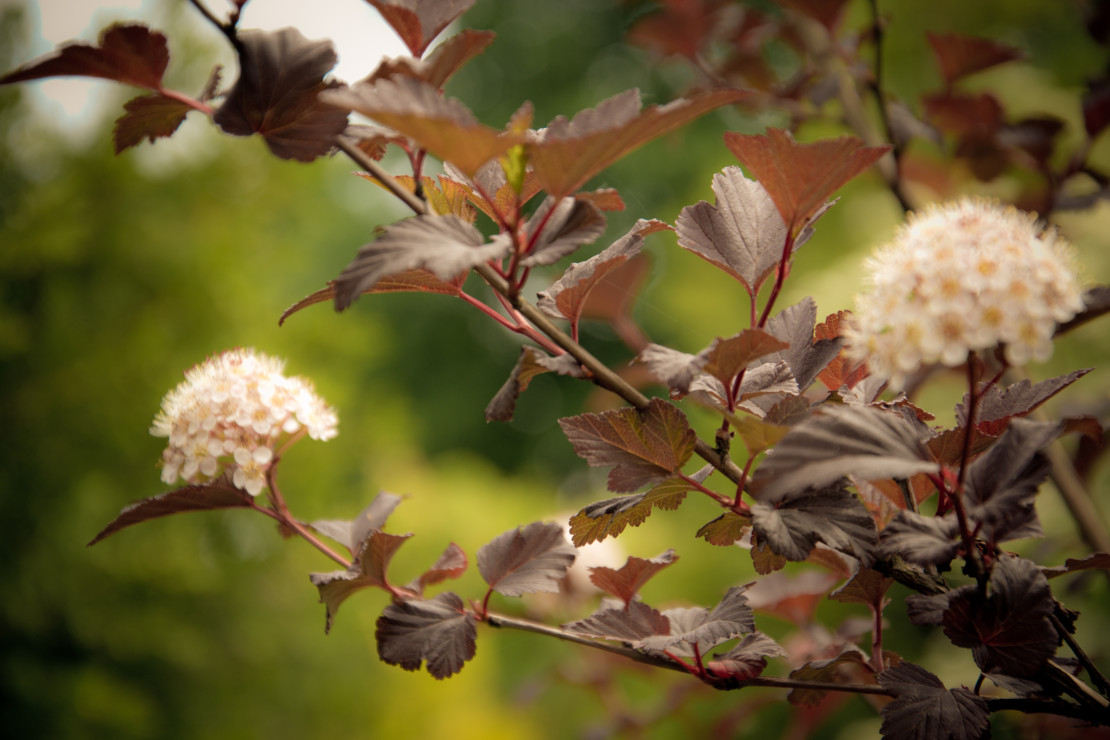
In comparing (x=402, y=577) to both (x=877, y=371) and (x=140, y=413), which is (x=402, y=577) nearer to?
(x=140, y=413)

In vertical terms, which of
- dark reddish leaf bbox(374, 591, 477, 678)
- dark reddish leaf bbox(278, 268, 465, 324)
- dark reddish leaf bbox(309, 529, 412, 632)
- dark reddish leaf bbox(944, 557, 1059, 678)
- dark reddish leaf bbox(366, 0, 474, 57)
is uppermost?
dark reddish leaf bbox(366, 0, 474, 57)

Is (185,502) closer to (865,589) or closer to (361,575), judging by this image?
(361,575)

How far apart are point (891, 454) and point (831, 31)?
2.94 feet

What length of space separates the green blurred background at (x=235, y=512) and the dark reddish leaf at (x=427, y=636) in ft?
2.75

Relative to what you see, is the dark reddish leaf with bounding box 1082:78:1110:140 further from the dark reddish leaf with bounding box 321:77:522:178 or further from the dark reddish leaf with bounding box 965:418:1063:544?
the dark reddish leaf with bounding box 321:77:522:178

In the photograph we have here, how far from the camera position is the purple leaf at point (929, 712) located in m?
0.39

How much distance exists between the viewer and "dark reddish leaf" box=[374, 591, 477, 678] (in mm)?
453

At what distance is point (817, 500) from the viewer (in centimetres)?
40

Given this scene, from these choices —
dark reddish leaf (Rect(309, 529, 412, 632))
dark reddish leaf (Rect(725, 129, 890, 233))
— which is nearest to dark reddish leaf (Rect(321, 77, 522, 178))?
dark reddish leaf (Rect(725, 129, 890, 233))

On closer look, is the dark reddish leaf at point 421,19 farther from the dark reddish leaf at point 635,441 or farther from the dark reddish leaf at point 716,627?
the dark reddish leaf at point 716,627

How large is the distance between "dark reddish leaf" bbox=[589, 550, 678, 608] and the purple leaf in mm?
170

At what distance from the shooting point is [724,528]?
0.43 m

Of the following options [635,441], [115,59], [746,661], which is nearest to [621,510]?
[635,441]

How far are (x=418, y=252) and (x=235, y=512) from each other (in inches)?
86.6
